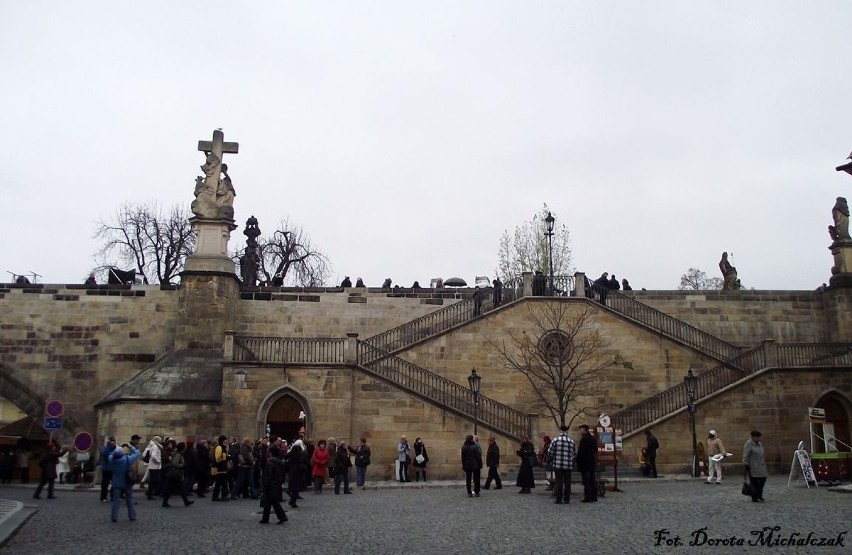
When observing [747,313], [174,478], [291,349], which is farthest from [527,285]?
[174,478]

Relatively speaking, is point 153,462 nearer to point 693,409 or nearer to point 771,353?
point 693,409

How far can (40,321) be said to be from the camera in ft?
92.8

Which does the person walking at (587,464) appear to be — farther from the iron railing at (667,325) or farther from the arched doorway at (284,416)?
the iron railing at (667,325)

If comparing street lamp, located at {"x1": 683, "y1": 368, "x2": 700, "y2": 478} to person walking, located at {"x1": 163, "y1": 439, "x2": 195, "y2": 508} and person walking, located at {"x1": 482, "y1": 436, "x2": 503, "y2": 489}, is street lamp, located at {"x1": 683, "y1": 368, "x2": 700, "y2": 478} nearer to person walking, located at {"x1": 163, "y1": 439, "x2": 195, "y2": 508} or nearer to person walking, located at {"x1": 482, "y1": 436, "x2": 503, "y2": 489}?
person walking, located at {"x1": 482, "y1": 436, "x2": 503, "y2": 489}

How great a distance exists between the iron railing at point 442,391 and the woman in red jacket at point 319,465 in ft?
14.4

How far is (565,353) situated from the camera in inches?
1049

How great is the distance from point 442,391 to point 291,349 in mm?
5024

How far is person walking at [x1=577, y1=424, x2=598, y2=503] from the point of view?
52.5ft

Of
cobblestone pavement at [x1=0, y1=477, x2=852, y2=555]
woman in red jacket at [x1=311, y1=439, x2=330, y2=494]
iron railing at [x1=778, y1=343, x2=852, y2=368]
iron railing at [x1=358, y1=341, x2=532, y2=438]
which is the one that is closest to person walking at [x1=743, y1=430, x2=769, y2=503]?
cobblestone pavement at [x1=0, y1=477, x2=852, y2=555]

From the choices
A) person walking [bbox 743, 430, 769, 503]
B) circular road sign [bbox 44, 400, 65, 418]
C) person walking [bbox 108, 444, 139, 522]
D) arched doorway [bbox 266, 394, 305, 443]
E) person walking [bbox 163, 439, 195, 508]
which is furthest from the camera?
arched doorway [bbox 266, 394, 305, 443]

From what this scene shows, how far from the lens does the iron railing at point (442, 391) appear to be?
23.9m

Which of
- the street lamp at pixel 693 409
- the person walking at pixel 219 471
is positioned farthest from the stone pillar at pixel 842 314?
the person walking at pixel 219 471

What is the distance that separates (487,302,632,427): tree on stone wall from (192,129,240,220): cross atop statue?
10.6m

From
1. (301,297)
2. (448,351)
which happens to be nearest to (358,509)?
(448,351)
